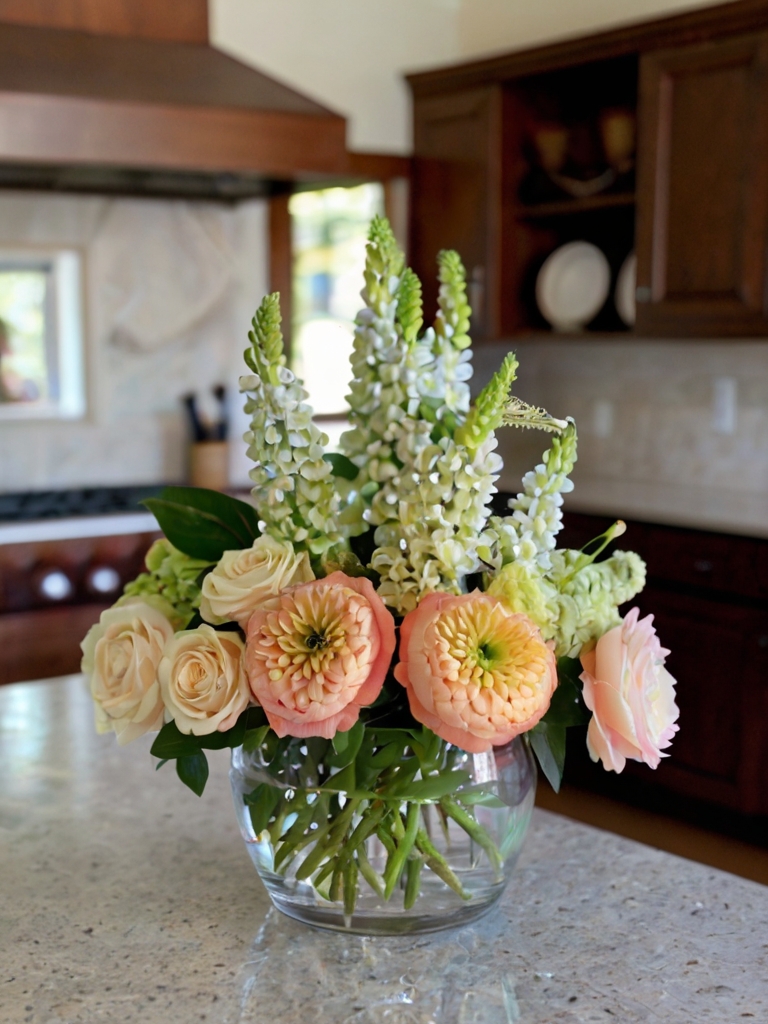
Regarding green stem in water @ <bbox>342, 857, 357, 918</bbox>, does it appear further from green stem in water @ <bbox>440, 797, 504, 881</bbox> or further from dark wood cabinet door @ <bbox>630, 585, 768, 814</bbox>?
dark wood cabinet door @ <bbox>630, 585, 768, 814</bbox>

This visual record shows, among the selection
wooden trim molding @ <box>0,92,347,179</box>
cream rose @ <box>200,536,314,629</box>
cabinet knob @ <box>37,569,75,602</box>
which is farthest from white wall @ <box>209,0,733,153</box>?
cream rose @ <box>200,536,314,629</box>

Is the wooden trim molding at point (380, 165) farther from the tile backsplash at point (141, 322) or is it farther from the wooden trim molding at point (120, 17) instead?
the wooden trim molding at point (120, 17)

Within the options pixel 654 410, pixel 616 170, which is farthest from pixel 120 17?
pixel 654 410

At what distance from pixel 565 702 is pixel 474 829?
122 millimetres

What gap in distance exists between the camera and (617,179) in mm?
3795

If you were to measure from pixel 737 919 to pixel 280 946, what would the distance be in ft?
1.28

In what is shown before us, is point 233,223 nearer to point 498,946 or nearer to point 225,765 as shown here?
point 225,765

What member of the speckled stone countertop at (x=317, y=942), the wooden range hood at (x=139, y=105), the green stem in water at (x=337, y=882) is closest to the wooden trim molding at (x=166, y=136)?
the wooden range hood at (x=139, y=105)

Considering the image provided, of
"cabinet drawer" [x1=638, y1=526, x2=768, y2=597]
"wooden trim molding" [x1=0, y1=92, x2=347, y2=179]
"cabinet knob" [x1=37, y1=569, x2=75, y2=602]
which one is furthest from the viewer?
"cabinet knob" [x1=37, y1=569, x2=75, y2=602]

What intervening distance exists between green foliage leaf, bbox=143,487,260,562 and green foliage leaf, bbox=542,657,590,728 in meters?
0.27

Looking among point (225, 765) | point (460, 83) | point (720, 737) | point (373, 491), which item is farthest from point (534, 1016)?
point (460, 83)

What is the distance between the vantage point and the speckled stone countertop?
0.88 meters

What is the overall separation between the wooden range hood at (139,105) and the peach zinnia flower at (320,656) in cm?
239

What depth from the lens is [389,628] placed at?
84 cm
